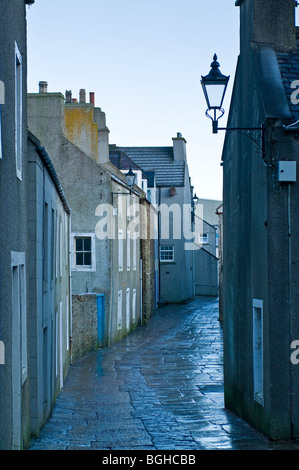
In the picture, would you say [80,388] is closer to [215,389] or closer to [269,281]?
[215,389]

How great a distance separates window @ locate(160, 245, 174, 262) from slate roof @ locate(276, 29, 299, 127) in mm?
43520

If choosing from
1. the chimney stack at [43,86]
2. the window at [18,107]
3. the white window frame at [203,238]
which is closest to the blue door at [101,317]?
the chimney stack at [43,86]

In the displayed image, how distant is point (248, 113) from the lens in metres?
14.3

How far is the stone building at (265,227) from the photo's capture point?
39.0 feet

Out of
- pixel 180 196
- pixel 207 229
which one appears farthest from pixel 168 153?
pixel 207 229

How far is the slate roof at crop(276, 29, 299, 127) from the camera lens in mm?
12391

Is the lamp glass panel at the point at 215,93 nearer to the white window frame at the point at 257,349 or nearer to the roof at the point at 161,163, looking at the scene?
the white window frame at the point at 257,349

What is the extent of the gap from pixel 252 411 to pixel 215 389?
5.36 meters

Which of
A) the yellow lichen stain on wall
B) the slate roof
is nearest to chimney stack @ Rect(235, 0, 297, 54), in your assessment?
the slate roof

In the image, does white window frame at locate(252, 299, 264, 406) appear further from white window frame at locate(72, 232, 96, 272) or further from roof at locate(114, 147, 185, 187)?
roof at locate(114, 147, 185, 187)

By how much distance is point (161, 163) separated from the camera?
60094 millimetres

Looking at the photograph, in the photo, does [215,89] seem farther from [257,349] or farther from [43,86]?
[43,86]

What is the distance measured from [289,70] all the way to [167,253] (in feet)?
145
